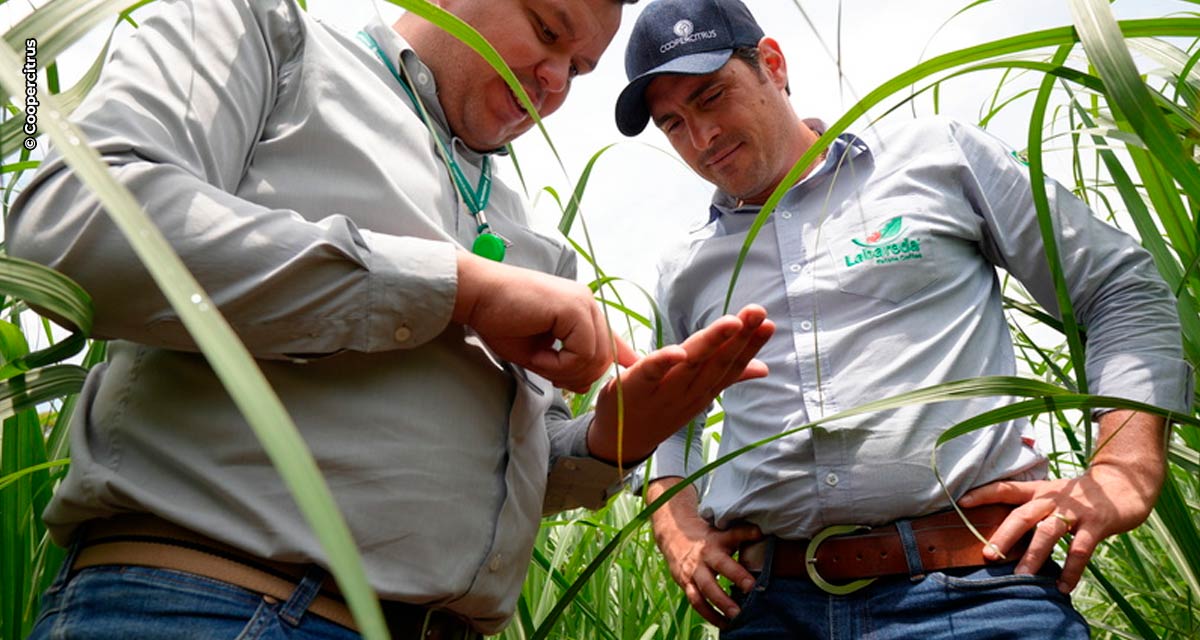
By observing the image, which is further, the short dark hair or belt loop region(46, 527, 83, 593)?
the short dark hair

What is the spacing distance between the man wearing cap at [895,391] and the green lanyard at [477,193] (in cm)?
32

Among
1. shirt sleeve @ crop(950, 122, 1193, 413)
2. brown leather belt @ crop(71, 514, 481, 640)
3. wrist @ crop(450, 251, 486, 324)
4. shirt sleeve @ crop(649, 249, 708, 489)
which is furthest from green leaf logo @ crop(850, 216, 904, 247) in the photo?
brown leather belt @ crop(71, 514, 481, 640)

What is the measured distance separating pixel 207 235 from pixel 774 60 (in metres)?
1.30

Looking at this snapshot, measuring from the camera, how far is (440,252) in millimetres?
692

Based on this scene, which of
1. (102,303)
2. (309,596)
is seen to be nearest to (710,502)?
(309,596)

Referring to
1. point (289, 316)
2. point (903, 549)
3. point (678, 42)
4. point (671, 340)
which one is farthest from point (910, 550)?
point (678, 42)

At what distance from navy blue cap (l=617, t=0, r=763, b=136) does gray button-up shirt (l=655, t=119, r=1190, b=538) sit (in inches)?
10.5

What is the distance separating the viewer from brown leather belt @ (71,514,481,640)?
2.15 feet

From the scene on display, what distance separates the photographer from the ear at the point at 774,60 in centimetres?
169

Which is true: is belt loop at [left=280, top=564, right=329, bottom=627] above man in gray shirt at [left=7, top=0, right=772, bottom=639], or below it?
below

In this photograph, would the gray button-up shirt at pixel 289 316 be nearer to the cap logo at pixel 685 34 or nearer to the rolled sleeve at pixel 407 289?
the rolled sleeve at pixel 407 289

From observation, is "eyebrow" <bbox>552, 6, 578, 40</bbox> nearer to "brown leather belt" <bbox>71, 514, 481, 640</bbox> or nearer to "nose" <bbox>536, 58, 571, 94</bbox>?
"nose" <bbox>536, 58, 571, 94</bbox>

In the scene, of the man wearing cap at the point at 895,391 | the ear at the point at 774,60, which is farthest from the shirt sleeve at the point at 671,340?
the ear at the point at 774,60

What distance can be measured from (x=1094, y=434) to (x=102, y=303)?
119 cm
